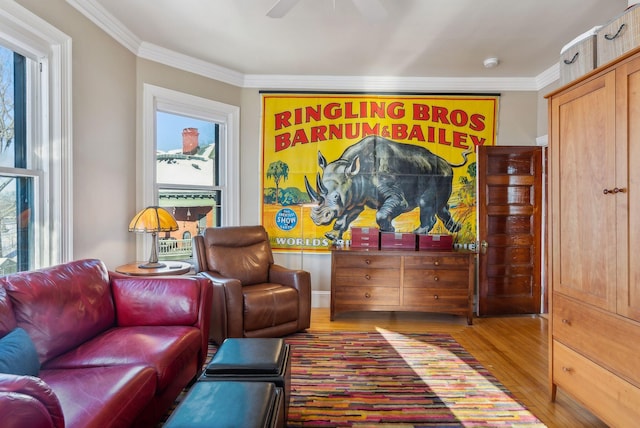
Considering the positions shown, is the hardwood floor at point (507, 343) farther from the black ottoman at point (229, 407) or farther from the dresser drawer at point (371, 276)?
the black ottoman at point (229, 407)

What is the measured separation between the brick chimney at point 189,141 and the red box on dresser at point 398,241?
228 centimetres

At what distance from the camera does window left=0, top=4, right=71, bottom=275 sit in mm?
2113

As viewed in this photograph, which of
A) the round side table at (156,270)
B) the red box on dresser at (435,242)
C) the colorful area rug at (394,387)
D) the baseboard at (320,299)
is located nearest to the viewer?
the colorful area rug at (394,387)

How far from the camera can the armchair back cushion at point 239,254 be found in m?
3.30

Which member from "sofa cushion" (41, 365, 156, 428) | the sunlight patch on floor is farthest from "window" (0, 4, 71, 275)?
the sunlight patch on floor

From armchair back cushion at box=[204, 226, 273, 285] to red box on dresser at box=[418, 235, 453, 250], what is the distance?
161 cm

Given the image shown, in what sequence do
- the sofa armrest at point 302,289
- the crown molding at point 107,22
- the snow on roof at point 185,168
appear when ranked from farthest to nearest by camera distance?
the snow on roof at point 185,168
the sofa armrest at point 302,289
the crown molding at point 107,22

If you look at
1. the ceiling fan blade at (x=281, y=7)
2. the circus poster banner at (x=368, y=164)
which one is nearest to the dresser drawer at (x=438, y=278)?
the circus poster banner at (x=368, y=164)

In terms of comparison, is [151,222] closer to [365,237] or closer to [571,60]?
[365,237]

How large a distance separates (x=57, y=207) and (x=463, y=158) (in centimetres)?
392

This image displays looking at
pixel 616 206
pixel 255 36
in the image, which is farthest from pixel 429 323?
pixel 255 36

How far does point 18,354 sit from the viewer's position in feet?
4.53

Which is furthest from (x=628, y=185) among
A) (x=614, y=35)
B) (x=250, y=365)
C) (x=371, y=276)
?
(x=371, y=276)

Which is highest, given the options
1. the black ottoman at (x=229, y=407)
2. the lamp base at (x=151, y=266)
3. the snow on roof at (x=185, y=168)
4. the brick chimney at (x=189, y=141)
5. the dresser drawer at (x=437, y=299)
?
the brick chimney at (x=189, y=141)
